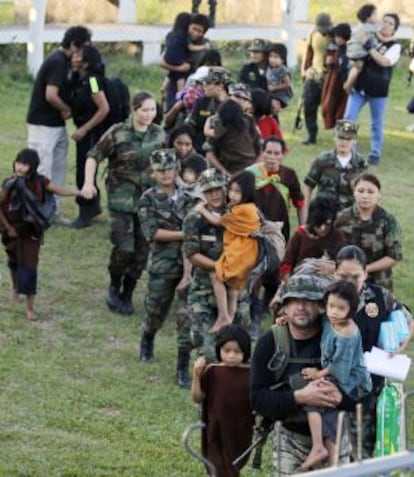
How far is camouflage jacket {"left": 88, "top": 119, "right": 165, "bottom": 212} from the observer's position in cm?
1109

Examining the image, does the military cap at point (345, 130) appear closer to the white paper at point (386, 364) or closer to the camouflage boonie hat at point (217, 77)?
the camouflage boonie hat at point (217, 77)

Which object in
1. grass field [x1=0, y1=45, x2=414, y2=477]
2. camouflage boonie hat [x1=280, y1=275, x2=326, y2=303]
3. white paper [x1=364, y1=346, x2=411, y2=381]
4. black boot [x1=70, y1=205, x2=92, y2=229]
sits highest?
camouflage boonie hat [x1=280, y1=275, x2=326, y2=303]

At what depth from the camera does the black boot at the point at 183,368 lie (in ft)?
32.3

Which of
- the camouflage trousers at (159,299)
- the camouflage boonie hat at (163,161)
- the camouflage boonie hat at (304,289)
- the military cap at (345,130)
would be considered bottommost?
the camouflage trousers at (159,299)

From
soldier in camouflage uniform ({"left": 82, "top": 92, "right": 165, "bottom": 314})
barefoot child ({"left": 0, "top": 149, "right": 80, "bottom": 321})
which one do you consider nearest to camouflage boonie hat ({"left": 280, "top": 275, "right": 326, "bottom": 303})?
barefoot child ({"left": 0, "top": 149, "right": 80, "bottom": 321})

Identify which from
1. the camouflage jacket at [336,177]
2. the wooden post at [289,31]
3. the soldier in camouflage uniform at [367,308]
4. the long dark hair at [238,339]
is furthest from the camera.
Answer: the wooden post at [289,31]

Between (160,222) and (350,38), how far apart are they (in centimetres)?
820

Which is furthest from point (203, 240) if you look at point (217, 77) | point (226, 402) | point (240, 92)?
point (217, 77)

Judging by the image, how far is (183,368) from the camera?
32.4 feet

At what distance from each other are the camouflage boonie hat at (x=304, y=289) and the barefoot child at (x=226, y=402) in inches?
19.8

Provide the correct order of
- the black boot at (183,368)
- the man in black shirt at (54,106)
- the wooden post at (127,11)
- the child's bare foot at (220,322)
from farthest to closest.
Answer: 1. the wooden post at (127,11)
2. the man in black shirt at (54,106)
3. the black boot at (183,368)
4. the child's bare foot at (220,322)

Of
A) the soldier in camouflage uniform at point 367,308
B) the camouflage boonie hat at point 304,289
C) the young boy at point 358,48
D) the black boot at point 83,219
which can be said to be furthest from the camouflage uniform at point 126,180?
the young boy at point 358,48

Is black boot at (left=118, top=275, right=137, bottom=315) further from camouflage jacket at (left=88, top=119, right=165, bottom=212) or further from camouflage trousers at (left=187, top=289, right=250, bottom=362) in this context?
camouflage trousers at (left=187, top=289, right=250, bottom=362)

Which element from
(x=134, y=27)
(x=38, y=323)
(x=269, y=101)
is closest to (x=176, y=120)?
(x=269, y=101)
